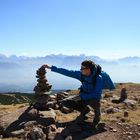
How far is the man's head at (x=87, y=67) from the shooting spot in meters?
18.2

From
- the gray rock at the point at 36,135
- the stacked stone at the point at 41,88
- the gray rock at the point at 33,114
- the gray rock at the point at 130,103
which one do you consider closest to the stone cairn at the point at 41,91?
the stacked stone at the point at 41,88

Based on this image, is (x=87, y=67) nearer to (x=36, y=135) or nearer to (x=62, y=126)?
(x=62, y=126)

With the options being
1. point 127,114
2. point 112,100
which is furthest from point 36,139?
point 112,100

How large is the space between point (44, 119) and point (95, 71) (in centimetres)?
391

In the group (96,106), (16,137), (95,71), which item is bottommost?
(16,137)

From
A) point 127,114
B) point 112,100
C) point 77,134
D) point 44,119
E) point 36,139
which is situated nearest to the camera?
point 36,139

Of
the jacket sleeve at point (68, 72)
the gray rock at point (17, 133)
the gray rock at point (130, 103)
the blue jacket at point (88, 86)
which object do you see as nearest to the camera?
the gray rock at point (17, 133)

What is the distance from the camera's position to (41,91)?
22.0 m

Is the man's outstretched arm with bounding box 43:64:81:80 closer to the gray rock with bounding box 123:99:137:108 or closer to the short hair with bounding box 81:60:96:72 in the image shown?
the short hair with bounding box 81:60:96:72

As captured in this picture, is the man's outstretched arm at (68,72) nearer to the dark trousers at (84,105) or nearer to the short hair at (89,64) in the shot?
the short hair at (89,64)

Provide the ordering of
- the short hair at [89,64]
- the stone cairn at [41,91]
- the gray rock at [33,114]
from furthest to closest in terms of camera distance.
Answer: the stone cairn at [41,91]
the gray rock at [33,114]
the short hair at [89,64]

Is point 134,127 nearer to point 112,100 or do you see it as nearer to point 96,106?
point 96,106

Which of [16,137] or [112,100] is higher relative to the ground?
[112,100]

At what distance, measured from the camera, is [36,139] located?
16641 mm
